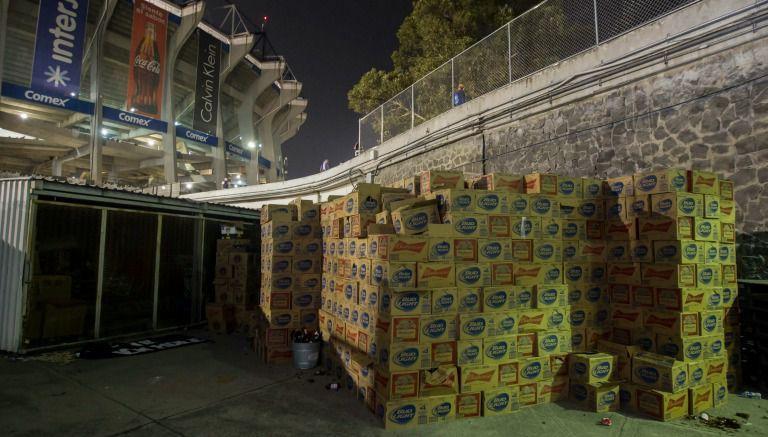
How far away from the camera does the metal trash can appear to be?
626 cm

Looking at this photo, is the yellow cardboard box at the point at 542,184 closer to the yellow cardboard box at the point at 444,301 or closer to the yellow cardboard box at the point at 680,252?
the yellow cardboard box at the point at 680,252

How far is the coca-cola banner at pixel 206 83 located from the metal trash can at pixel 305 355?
20739 mm

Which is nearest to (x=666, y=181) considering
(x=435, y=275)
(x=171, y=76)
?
(x=435, y=275)

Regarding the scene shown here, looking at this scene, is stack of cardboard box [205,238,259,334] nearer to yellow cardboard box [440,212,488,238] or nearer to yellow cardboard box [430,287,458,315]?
yellow cardboard box [430,287,458,315]

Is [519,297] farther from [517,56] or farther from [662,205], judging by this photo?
[517,56]

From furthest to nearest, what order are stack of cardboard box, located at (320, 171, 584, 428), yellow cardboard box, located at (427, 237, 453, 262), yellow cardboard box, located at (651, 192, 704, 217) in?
1. yellow cardboard box, located at (651, 192, 704, 217)
2. yellow cardboard box, located at (427, 237, 453, 262)
3. stack of cardboard box, located at (320, 171, 584, 428)

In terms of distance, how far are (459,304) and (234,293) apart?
20.7 feet

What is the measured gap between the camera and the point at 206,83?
77.7 feet

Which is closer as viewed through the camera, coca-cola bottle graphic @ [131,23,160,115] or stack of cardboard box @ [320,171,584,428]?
stack of cardboard box @ [320,171,584,428]

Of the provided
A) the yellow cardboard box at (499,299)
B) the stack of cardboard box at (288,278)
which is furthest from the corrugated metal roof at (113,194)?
the yellow cardboard box at (499,299)

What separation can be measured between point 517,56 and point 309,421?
905 centimetres

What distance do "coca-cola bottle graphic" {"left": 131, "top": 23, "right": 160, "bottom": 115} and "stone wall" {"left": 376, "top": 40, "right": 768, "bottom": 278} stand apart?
19781 millimetres

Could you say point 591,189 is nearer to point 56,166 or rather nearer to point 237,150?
point 237,150

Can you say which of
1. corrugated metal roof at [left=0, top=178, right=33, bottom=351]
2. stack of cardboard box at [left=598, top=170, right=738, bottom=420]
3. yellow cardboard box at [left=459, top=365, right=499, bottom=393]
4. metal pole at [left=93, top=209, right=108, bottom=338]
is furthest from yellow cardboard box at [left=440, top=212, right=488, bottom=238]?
corrugated metal roof at [left=0, top=178, right=33, bottom=351]
